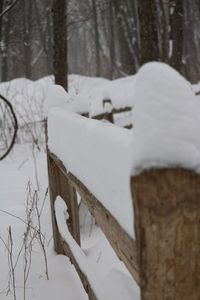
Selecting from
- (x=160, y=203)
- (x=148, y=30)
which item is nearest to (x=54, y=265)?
(x=160, y=203)

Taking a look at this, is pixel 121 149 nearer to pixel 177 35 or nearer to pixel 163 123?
pixel 163 123

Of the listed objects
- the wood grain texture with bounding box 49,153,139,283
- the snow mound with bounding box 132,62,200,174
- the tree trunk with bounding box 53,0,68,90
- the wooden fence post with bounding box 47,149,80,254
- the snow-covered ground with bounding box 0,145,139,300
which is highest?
the tree trunk with bounding box 53,0,68,90

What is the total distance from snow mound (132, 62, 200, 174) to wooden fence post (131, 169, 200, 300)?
0.02 meters

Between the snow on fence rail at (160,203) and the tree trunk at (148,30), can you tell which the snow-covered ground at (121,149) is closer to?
the snow on fence rail at (160,203)

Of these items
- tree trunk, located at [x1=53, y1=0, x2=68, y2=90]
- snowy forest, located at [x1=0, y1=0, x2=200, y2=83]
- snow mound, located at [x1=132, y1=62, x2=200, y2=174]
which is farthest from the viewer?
tree trunk, located at [x1=53, y1=0, x2=68, y2=90]

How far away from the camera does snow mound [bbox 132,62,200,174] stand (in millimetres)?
769

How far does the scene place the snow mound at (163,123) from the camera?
77cm

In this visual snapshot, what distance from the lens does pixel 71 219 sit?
104 inches

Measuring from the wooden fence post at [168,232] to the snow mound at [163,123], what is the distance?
23 millimetres

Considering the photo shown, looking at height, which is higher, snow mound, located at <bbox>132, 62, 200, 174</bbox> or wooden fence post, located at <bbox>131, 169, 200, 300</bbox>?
snow mound, located at <bbox>132, 62, 200, 174</bbox>

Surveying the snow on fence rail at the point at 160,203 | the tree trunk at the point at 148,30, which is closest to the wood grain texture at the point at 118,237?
the snow on fence rail at the point at 160,203

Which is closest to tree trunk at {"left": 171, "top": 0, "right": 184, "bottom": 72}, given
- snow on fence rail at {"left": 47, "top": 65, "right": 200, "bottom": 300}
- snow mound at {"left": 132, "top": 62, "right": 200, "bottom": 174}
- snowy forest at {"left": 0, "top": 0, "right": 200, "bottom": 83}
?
snowy forest at {"left": 0, "top": 0, "right": 200, "bottom": 83}

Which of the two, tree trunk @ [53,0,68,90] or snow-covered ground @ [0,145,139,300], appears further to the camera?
tree trunk @ [53,0,68,90]

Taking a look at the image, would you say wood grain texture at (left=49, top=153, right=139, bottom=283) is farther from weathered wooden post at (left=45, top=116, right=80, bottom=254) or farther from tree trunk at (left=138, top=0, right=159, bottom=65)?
tree trunk at (left=138, top=0, right=159, bottom=65)
